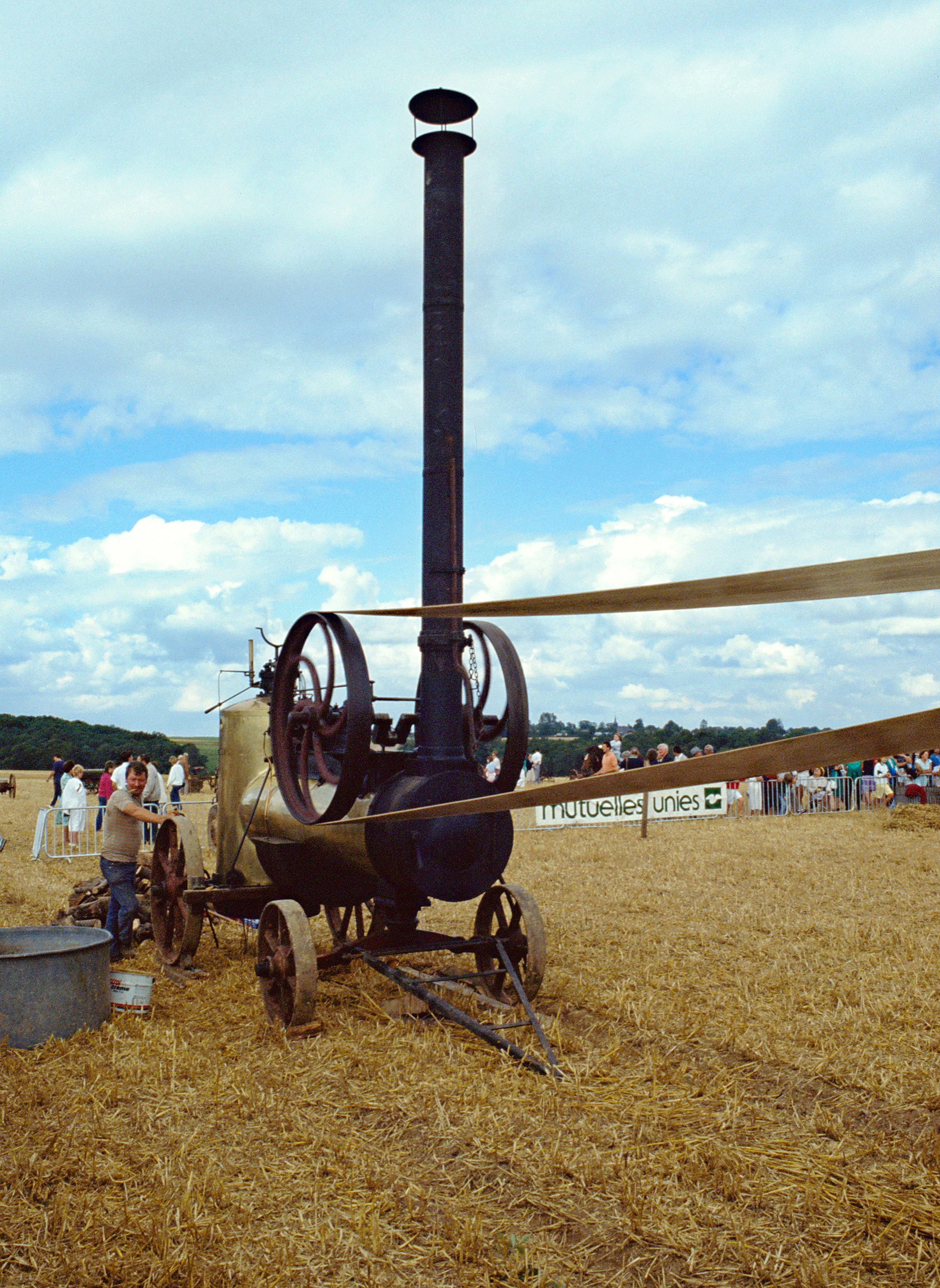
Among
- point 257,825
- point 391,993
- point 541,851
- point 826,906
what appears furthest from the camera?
point 541,851

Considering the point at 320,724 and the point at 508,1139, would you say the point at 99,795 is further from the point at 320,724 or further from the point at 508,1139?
the point at 508,1139

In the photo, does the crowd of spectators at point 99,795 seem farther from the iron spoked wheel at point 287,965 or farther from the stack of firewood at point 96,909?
the iron spoked wheel at point 287,965

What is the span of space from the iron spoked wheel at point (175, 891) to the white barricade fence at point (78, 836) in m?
5.88

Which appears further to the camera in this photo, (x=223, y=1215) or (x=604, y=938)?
(x=604, y=938)

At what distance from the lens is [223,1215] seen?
3617 millimetres

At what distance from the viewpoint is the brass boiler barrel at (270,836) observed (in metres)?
6.29

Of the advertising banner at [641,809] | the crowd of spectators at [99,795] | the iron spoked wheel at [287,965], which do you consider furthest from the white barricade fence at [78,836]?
the iron spoked wheel at [287,965]

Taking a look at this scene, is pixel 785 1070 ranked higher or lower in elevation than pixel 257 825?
lower

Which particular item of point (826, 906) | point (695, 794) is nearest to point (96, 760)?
point (695, 794)

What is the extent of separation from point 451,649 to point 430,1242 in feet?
10.7

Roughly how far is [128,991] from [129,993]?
14 millimetres

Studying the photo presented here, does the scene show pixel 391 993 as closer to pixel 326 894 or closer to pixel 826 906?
pixel 326 894

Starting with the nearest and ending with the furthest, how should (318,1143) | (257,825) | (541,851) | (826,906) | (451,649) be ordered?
(318,1143) → (451,649) → (257,825) → (826,906) → (541,851)

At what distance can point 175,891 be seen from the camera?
7.71 metres
